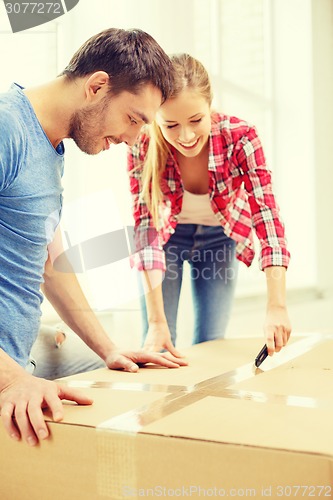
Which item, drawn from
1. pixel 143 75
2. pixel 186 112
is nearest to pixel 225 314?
pixel 186 112

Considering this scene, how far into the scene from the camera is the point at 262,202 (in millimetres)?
1288

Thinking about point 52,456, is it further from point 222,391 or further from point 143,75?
point 143,75

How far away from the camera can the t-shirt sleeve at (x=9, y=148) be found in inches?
32.3

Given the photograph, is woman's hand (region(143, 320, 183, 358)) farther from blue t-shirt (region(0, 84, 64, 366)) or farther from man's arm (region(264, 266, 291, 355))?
blue t-shirt (region(0, 84, 64, 366))

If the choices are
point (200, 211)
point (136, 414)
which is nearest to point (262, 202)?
point (200, 211)

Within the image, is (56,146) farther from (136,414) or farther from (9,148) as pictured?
(136,414)

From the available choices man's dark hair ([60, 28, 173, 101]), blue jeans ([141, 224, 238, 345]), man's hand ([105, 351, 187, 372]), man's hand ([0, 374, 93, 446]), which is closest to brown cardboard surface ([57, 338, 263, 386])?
man's hand ([105, 351, 187, 372])

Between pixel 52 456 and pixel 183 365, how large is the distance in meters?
0.42

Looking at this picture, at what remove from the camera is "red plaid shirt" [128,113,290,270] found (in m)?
1.27

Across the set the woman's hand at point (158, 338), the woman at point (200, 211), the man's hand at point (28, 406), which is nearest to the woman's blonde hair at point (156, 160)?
the woman at point (200, 211)

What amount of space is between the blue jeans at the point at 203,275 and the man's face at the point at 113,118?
0.56 m

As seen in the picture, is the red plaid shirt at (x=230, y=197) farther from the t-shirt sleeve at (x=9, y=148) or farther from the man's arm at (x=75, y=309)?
the t-shirt sleeve at (x=9, y=148)

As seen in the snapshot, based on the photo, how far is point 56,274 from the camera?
3.53 ft

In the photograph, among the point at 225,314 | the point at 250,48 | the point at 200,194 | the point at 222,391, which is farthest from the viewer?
the point at 250,48
